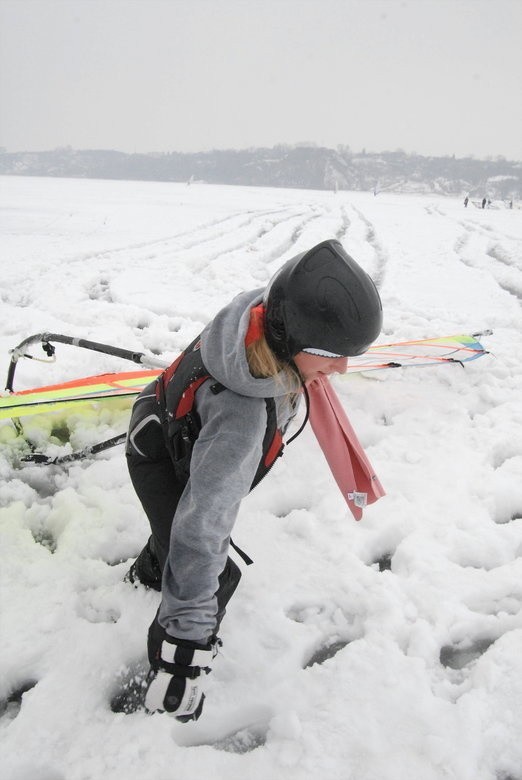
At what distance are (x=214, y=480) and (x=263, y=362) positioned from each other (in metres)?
0.29

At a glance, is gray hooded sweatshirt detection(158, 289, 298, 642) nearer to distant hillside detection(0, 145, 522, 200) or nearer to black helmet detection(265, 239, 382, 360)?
black helmet detection(265, 239, 382, 360)

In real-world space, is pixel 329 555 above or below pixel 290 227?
below

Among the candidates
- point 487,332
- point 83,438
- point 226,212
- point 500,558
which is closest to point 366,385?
point 487,332

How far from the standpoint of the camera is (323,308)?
109 cm

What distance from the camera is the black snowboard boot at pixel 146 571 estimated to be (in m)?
1.75

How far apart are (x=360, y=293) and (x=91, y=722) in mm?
1398

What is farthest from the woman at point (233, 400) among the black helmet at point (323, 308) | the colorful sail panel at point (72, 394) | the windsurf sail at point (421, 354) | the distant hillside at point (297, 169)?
the distant hillside at point (297, 169)

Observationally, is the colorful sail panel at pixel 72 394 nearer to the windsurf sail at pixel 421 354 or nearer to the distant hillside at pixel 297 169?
the windsurf sail at pixel 421 354

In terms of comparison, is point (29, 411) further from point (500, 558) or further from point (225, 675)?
point (500, 558)

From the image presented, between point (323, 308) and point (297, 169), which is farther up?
point (297, 169)

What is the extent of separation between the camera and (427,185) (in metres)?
107

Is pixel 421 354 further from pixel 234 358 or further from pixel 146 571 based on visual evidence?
pixel 234 358

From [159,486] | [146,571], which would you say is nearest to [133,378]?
[146,571]

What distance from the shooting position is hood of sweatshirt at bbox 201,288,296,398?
1.10m
